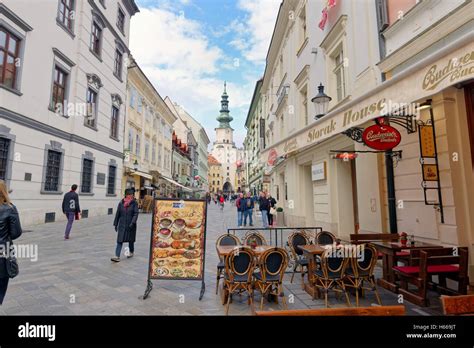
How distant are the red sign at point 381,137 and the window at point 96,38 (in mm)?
17704

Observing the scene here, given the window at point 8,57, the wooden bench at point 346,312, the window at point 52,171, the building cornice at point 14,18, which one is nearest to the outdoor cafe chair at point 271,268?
the wooden bench at point 346,312

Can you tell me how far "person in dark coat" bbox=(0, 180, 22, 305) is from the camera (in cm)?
343

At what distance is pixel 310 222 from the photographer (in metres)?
12.6

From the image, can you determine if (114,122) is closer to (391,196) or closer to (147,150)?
(147,150)

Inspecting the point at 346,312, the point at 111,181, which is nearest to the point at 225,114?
the point at 111,181

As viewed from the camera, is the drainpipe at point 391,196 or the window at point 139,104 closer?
the drainpipe at point 391,196

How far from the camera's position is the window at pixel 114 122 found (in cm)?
2002

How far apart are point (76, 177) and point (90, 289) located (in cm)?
1243

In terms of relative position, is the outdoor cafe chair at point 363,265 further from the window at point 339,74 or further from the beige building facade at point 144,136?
the beige building facade at point 144,136

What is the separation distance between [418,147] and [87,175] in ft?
56.1

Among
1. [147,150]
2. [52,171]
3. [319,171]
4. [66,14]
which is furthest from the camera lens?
[147,150]

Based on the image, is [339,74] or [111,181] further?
[111,181]

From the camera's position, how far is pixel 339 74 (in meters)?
9.66
